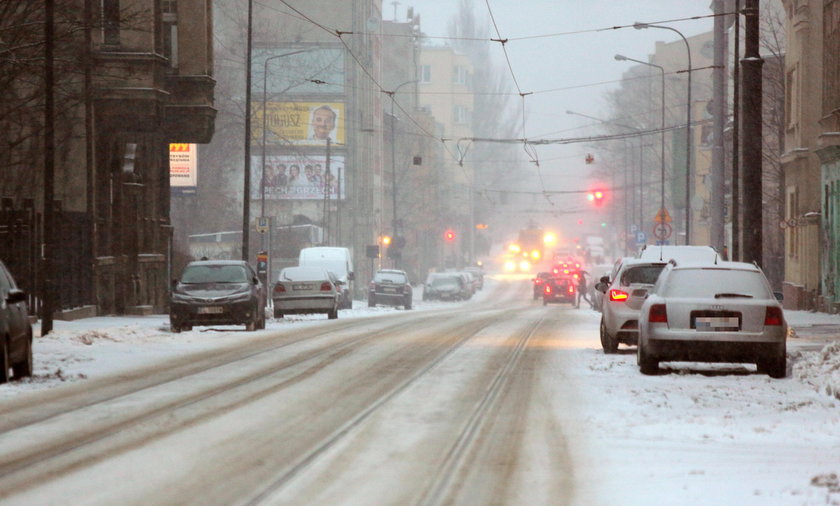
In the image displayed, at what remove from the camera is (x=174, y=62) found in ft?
130

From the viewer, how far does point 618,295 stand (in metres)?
22.4

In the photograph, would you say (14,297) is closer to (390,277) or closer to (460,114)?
(390,277)

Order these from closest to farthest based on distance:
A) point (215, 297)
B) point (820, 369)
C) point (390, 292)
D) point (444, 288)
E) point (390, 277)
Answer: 1. point (820, 369)
2. point (215, 297)
3. point (390, 292)
4. point (390, 277)
5. point (444, 288)

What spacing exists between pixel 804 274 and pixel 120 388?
30.9 meters

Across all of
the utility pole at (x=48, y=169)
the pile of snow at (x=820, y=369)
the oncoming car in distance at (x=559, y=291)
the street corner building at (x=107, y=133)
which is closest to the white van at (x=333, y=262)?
the street corner building at (x=107, y=133)

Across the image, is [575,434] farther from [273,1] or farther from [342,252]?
[273,1]

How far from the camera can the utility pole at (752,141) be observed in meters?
23.6

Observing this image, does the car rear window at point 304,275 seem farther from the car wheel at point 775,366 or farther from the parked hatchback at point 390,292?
the parked hatchback at point 390,292

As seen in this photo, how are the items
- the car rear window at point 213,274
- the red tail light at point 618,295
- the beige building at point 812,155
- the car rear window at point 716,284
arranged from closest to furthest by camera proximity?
the car rear window at point 716,284 < the red tail light at point 618,295 < the car rear window at point 213,274 < the beige building at point 812,155

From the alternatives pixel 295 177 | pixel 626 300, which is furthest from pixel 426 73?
pixel 626 300

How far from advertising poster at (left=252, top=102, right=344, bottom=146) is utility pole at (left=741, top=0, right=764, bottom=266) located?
2355 inches

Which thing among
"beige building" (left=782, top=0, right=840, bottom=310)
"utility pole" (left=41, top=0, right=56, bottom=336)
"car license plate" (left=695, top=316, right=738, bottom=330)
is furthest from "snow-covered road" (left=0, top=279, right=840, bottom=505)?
"beige building" (left=782, top=0, right=840, bottom=310)

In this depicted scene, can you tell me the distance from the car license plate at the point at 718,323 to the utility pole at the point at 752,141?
6.64 m

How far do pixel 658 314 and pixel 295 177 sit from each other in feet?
215
